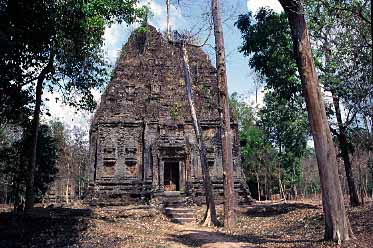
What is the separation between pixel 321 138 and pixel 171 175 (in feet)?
50.8

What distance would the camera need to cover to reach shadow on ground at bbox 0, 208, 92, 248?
952 cm

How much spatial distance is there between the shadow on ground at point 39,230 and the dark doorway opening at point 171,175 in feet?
31.5

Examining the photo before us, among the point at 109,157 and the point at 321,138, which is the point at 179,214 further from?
the point at 321,138

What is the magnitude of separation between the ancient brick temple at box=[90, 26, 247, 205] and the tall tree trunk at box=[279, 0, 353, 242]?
1303 cm

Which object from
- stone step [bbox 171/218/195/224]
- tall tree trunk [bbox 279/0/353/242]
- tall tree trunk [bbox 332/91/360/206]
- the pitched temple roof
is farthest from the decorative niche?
tall tree trunk [bbox 279/0/353/242]

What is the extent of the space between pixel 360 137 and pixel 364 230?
6.01 meters

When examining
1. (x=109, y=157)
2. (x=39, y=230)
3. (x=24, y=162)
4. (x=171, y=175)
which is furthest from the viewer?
(x=171, y=175)

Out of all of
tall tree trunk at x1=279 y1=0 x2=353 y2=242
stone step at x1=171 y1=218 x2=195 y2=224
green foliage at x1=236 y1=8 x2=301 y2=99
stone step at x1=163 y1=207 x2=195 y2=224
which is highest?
green foliage at x1=236 y1=8 x2=301 y2=99

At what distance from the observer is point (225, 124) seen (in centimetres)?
1311

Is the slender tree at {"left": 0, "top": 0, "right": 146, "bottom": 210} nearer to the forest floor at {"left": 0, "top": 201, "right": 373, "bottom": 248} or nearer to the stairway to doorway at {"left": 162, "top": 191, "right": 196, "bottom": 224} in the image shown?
the forest floor at {"left": 0, "top": 201, "right": 373, "bottom": 248}

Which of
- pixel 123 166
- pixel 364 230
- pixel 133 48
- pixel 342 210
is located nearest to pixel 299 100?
pixel 364 230

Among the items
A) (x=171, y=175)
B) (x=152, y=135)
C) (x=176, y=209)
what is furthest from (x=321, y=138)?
(x=171, y=175)

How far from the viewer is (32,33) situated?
30.3 feet

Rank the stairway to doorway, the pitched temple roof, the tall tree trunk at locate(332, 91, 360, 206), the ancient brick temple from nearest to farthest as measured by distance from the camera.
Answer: the tall tree trunk at locate(332, 91, 360, 206), the stairway to doorway, the ancient brick temple, the pitched temple roof
